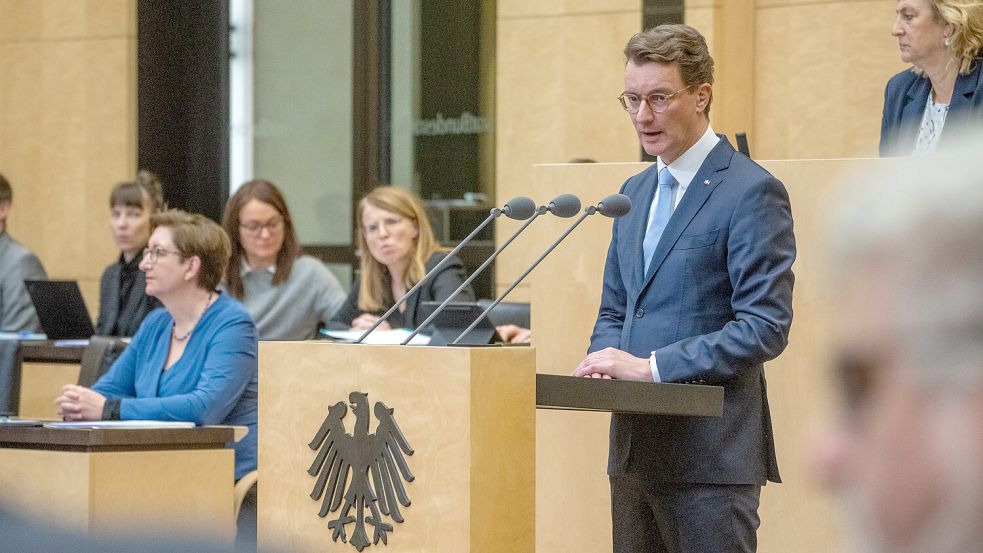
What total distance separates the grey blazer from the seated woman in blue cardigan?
7.91 feet

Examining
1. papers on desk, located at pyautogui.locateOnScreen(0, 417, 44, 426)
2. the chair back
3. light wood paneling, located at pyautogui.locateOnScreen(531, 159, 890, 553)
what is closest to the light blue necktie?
light wood paneling, located at pyautogui.locateOnScreen(531, 159, 890, 553)

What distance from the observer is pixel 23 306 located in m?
7.14

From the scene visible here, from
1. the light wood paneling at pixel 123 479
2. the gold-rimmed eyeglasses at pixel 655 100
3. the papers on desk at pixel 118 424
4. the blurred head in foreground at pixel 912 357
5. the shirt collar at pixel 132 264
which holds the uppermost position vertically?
the gold-rimmed eyeglasses at pixel 655 100

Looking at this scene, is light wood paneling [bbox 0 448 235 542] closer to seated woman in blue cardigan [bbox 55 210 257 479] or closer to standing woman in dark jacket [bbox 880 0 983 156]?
seated woman in blue cardigan [bbox 55 210 257 479]

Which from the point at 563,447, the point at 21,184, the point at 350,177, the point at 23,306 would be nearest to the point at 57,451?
the point at 563,447

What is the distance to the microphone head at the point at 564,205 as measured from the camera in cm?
287

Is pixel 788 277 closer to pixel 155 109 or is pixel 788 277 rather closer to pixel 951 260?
pixel 951 260

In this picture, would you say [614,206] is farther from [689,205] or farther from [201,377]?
[201,377]

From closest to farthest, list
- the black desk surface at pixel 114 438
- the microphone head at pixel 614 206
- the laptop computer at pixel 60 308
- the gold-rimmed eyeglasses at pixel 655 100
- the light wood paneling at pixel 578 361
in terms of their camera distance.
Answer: the microphone head at pixel 614 206 < the gold-rimmed eyeglasses at pixel 655 100 < the light wood paneling at pixel 578 361 < the black desk surface at pixel 114 438 < the laptop computer at pixel 60 308

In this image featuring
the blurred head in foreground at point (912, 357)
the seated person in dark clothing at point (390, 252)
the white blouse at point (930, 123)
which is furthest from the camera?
the seated person in dark clothing at point (390, 252)

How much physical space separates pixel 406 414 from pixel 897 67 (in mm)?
4330

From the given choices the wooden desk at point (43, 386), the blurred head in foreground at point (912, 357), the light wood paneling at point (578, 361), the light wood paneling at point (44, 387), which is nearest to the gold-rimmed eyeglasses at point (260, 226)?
the light wood paneling at point (578, 361)

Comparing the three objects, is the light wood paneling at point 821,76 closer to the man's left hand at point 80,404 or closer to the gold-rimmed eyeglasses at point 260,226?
the gold-rimmed eyeglasses at point 260,226

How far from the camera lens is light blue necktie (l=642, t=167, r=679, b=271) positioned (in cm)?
300
